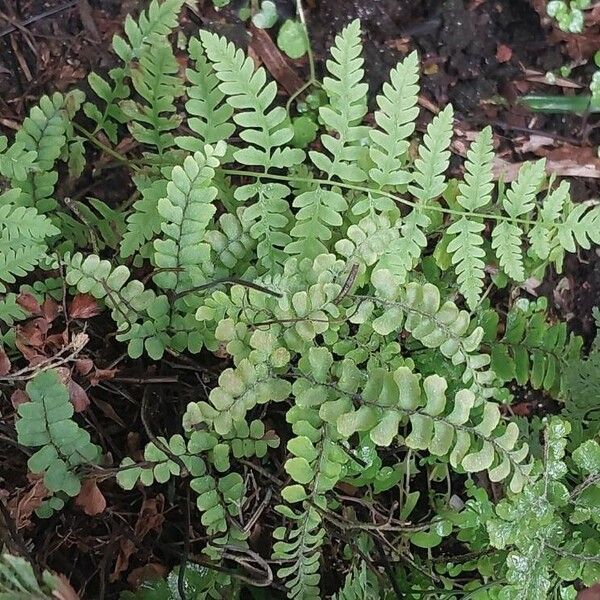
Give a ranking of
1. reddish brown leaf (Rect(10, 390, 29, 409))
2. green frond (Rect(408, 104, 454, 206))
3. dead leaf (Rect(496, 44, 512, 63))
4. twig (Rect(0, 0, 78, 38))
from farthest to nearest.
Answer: dead leaf (Rect(496, 44, 512, 63)), twig (Rect(0, 0, 78, 38)), green frond (Rect(408, 104, 454, 206)), reddish brown leaf (Rect(10, 390, 29, 409))

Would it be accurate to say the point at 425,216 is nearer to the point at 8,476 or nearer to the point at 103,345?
the point at 103,345

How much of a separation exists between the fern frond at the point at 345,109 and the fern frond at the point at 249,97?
0.20 feet

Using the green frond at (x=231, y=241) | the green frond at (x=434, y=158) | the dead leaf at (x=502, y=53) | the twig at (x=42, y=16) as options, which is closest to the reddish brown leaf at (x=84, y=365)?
the green frond at (x=231, y=241)

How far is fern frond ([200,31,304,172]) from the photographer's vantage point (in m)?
1.25

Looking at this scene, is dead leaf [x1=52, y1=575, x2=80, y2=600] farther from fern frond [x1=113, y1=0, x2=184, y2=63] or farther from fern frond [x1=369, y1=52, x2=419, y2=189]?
fern frond [x1=113, y1=0, x2=184, y2=63]

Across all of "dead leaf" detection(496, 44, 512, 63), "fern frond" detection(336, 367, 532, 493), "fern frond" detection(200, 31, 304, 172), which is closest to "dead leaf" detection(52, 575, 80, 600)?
"fern frond" detection(336, 367, 532, 493)

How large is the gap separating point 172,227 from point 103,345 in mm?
322

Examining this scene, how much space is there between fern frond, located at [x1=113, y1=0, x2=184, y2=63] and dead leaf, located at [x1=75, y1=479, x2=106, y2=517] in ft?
2.60

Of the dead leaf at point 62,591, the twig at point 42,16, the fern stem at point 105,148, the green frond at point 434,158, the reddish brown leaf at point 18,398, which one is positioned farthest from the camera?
the twig at point 42,16

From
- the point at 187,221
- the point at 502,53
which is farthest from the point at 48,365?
the point at 502,53

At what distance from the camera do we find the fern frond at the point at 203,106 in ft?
4.27

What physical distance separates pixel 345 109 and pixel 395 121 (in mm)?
95

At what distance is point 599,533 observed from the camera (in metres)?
1.25

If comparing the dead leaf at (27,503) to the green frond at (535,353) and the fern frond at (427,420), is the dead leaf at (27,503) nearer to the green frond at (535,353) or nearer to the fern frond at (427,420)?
the fern frond at (427,420)
